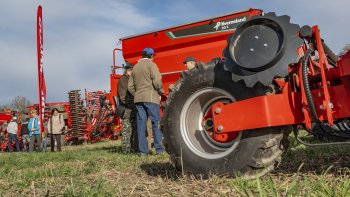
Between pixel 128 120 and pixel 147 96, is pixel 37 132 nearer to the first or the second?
pixel 128 120

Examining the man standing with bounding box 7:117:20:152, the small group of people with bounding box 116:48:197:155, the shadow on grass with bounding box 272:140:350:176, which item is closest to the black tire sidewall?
the shadow on grass with bounding box 272:140:350:176

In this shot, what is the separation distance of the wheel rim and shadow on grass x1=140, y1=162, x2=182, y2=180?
344 millimetres

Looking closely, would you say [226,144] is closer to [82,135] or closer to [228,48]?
[228,48]

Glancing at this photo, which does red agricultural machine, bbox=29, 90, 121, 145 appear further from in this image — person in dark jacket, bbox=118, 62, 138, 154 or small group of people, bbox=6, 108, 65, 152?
person in dark jacket, bbox=118, 62, 138, 154

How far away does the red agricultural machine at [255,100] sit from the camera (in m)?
2.67

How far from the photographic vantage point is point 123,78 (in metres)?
7.32

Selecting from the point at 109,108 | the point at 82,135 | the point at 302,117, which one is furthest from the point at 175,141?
the point at 82,135

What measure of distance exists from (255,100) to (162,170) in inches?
56.9

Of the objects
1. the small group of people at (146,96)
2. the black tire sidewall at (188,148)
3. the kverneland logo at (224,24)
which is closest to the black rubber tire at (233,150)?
the black tire sidewall at (188,148)

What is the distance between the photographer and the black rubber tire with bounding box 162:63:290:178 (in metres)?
2.77

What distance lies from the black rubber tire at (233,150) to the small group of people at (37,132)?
26.1ft

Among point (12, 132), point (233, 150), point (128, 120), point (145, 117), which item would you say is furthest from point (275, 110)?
point (12, 132)

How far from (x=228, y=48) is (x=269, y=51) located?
32cm

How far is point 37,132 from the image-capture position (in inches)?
549
